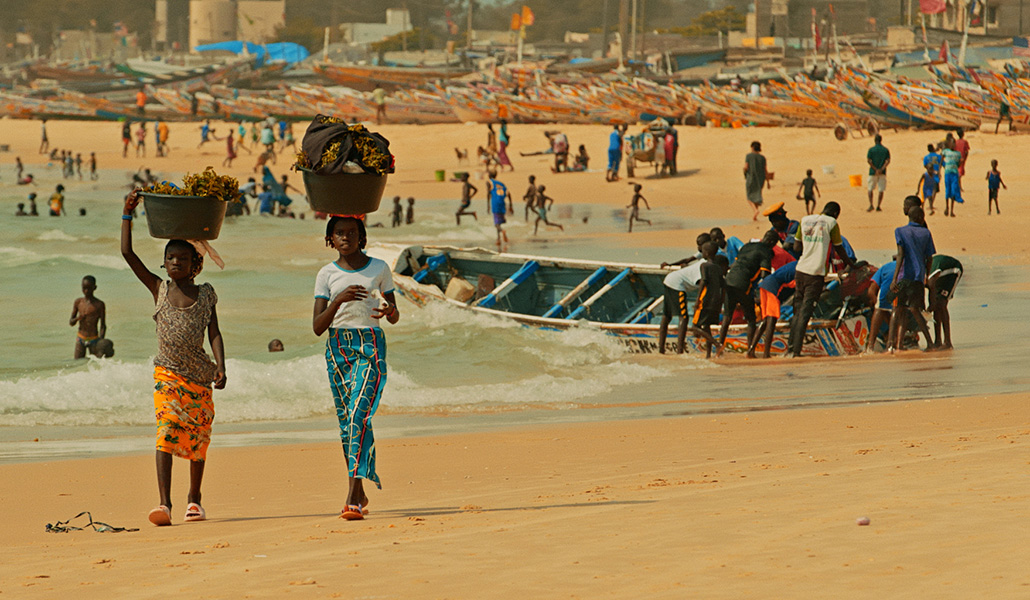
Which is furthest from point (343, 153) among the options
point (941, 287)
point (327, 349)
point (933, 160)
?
point (933, 160)

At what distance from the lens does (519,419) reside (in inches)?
398

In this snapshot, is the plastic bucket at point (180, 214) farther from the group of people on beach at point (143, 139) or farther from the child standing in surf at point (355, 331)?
the group of people on beach at point (143, 139)

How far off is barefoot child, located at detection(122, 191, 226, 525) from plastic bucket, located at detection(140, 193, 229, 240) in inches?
3.5

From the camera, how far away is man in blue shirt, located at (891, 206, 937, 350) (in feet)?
40.7

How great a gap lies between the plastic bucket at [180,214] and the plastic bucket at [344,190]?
474 millimetres

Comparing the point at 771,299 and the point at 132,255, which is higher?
the point at 132,255

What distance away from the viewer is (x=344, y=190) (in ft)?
18.9

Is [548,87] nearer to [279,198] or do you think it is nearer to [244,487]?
[279,198]

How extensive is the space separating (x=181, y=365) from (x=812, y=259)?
8128mm

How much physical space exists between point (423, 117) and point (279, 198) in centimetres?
3100

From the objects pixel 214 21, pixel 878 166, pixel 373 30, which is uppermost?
→ pixel 214 21

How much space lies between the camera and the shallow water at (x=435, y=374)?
10234 mm

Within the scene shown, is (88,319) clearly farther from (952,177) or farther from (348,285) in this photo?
(952,177)

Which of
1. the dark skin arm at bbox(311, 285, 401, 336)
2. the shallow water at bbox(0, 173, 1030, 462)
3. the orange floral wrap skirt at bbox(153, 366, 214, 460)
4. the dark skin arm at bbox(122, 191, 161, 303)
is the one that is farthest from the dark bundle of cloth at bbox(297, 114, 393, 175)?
the shallow water at bbox(0, 173, 1030, 462)
